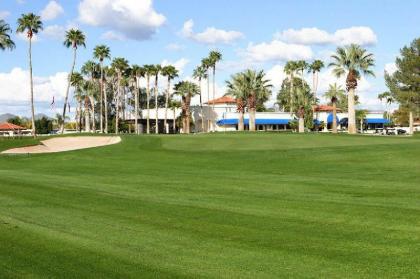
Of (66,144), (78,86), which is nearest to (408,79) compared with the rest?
(66,144)

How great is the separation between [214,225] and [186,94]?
4038 inches

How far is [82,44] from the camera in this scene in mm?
99625

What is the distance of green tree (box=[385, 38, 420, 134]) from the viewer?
93312 mm

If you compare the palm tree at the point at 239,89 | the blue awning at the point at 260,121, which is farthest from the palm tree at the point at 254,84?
the blue awning at the point at 260,121

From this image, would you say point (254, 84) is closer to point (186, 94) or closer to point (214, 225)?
point (186, 94)

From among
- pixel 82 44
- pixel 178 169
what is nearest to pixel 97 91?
pixel 82 44

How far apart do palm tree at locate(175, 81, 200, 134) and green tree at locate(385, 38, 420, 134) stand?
127 feet

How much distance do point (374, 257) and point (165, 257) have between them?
12.0 ft

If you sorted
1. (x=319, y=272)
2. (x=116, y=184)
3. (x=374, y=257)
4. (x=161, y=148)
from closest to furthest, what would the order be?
(x=319, y=272) → (x=374, y=257) → (x=116, y=184) → (x=161, y=148)

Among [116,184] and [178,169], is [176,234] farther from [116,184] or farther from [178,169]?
[178,169]

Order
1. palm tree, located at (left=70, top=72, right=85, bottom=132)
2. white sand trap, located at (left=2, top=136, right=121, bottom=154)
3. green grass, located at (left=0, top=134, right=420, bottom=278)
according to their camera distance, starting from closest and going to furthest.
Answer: green grass, located at (left=0, top=134, right=420, bottom=278) → white sand trap, located at (left=2, top=136, right=121, bottom=154) → palm tree, located at (left=70, top=72, right=85, bottom=132)

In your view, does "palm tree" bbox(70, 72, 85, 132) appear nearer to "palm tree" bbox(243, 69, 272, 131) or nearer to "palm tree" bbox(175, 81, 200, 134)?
"palm tree" bbox(175, 81, 200, 134)

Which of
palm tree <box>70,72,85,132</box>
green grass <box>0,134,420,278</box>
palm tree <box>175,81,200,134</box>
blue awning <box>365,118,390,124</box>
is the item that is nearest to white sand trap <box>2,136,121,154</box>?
green grass <box>0,134,420,278</box>

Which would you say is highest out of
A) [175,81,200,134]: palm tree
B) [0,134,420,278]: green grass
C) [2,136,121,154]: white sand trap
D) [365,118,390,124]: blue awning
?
[175,81,200,134]: palm tree
